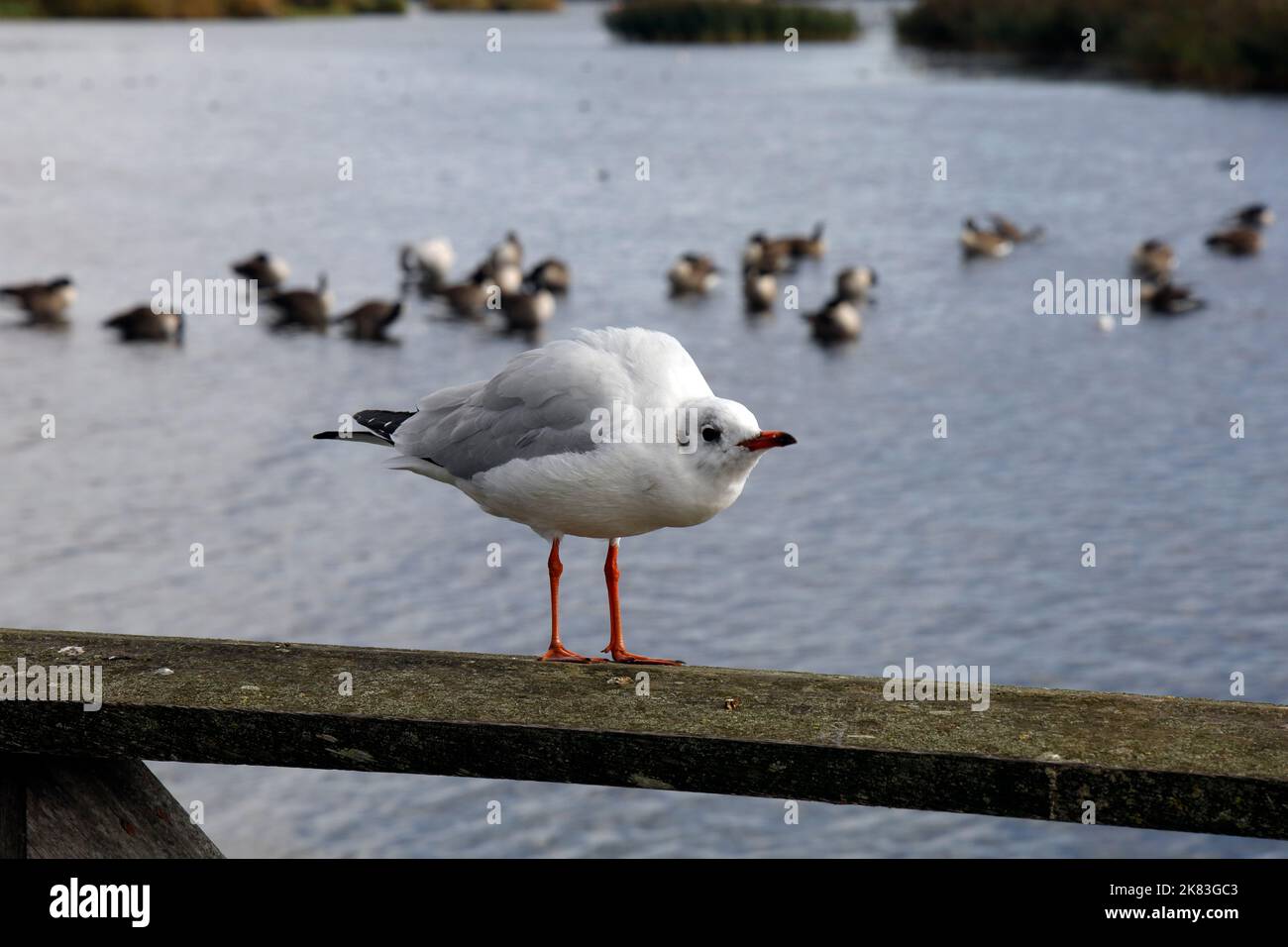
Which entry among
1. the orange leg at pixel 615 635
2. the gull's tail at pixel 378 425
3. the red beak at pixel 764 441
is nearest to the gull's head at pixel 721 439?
the red beak at pixel 764 441

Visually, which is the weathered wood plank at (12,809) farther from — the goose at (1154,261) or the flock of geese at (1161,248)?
the goose at (1154,261)

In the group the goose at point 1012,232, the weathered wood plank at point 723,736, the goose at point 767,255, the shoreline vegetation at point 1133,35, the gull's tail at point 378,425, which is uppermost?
the shoreline vegetation at point 1133,35

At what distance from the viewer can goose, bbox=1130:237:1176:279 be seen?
28703 millimetres

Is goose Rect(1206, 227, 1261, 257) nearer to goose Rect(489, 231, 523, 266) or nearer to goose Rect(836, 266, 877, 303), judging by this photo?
goose Rect(836, 266, 877, 303)

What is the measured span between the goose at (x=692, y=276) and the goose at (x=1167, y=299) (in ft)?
23.4

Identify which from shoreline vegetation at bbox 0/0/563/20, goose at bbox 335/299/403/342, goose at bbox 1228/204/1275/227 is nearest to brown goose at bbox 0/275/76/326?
goose at bbox 335/299/403/342

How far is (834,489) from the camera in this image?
17391 mm

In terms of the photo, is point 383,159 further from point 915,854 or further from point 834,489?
point 915,854

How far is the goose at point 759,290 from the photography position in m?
27.8

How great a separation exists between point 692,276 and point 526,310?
367cm

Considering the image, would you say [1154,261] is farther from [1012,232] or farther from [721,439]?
[721,439]

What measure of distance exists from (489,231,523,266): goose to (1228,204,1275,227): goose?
14208 millimetres

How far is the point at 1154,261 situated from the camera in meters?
28.7
